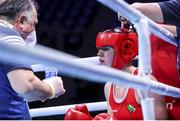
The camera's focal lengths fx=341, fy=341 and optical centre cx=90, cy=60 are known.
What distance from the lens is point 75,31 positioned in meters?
4.05

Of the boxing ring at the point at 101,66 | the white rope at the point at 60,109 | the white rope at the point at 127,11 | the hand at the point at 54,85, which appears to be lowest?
the white rope at the point at 60,109

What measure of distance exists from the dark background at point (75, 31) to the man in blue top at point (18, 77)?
274cm

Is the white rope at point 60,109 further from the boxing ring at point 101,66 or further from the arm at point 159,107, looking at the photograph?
the boxing ring at point 101,66

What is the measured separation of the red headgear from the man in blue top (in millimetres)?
351

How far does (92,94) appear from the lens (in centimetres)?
382

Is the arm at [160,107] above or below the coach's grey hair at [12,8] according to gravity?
below

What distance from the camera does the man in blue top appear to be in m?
0.86

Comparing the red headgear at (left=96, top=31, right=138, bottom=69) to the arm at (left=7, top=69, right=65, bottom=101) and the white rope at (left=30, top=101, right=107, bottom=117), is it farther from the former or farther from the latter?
the arm at (left=7, top=69, right=65, bottom=101)

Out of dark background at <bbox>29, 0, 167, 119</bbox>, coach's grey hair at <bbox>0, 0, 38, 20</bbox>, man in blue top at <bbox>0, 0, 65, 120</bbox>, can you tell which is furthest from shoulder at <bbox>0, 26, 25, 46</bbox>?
dark background at <bbox>29, 0, 167, 119</bbox>

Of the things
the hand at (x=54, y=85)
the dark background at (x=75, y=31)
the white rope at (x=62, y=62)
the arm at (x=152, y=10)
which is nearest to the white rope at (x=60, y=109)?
the hand at (x=54, y=85)

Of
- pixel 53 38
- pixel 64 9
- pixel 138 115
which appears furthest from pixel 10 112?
pixel 64 9

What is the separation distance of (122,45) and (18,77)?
55cm

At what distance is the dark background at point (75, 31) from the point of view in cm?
385

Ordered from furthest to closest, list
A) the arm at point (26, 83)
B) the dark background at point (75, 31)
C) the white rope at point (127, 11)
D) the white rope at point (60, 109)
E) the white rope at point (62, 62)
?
the dark background at point (75, 31)
the white rope at point (60, 109)
the arm at point (26, 83)
the white rope at point (127, 11)
the white rope at point (62, 62)
